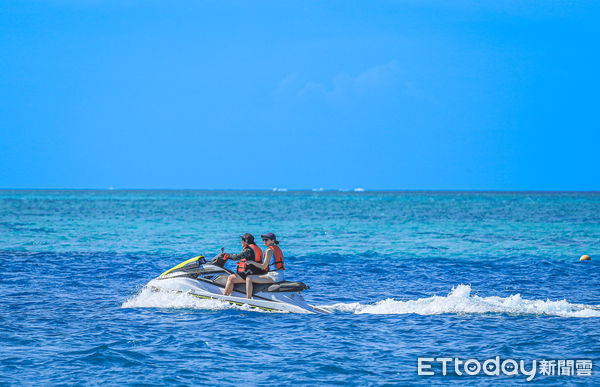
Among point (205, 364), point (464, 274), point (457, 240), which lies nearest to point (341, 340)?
point (205, 364)

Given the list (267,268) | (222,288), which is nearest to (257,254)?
(267,268)

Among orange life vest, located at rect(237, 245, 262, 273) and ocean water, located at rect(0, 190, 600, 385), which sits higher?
orange life vest, located at rect(237, 245, 262, 273)

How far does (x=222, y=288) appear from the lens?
16.5 meters

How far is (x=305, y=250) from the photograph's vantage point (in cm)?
3344

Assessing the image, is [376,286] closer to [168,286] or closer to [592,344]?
[168,286]

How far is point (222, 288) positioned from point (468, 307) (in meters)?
6.08

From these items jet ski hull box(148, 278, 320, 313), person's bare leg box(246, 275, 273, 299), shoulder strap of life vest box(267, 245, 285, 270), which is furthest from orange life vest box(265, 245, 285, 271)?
jet ski hull box(148, 278, 320, 313)

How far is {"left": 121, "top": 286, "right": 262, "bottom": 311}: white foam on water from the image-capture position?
16.2m

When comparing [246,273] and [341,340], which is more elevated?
[246,273]

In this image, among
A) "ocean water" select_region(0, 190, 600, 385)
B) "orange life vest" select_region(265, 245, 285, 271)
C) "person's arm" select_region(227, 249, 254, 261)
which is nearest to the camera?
"ocean water" select_region(0, 190, 600, 385)

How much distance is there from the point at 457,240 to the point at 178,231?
64.3ft

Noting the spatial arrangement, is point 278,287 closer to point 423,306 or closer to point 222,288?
point 222,288
